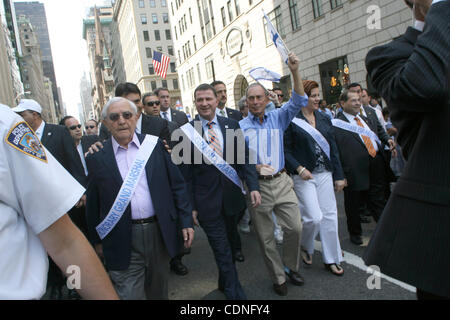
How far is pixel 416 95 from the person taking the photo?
1212mm

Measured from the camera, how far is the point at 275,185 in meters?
3.90

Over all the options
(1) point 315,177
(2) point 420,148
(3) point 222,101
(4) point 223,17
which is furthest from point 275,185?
(4) point 223,17

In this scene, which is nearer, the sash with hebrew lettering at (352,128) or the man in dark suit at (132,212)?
the man in dark suit at (132,212)

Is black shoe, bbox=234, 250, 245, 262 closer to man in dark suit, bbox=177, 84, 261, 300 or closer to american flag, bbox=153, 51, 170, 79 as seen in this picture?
man in dark suit, bbox=177, 84, 261, 300

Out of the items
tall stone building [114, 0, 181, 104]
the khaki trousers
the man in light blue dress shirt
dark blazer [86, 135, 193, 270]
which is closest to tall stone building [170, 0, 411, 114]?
the man in light blue dress shirt

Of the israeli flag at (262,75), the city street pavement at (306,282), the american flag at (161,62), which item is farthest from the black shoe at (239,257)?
the american flag at (161,62)

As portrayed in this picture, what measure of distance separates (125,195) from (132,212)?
165 millimetres

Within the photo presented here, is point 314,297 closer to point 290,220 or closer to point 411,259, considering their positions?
point 290,220

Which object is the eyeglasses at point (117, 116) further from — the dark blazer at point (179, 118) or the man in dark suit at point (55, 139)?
the dark blazer at point (179, 118)

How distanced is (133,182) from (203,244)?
3.24m

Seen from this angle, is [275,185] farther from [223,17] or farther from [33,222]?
[223,17]

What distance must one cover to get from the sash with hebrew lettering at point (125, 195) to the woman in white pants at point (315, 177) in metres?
1.87

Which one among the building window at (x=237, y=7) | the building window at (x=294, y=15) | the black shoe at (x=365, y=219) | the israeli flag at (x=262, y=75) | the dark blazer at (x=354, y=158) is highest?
the building window at (x=237, y=7)

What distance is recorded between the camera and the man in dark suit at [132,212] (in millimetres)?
2865
